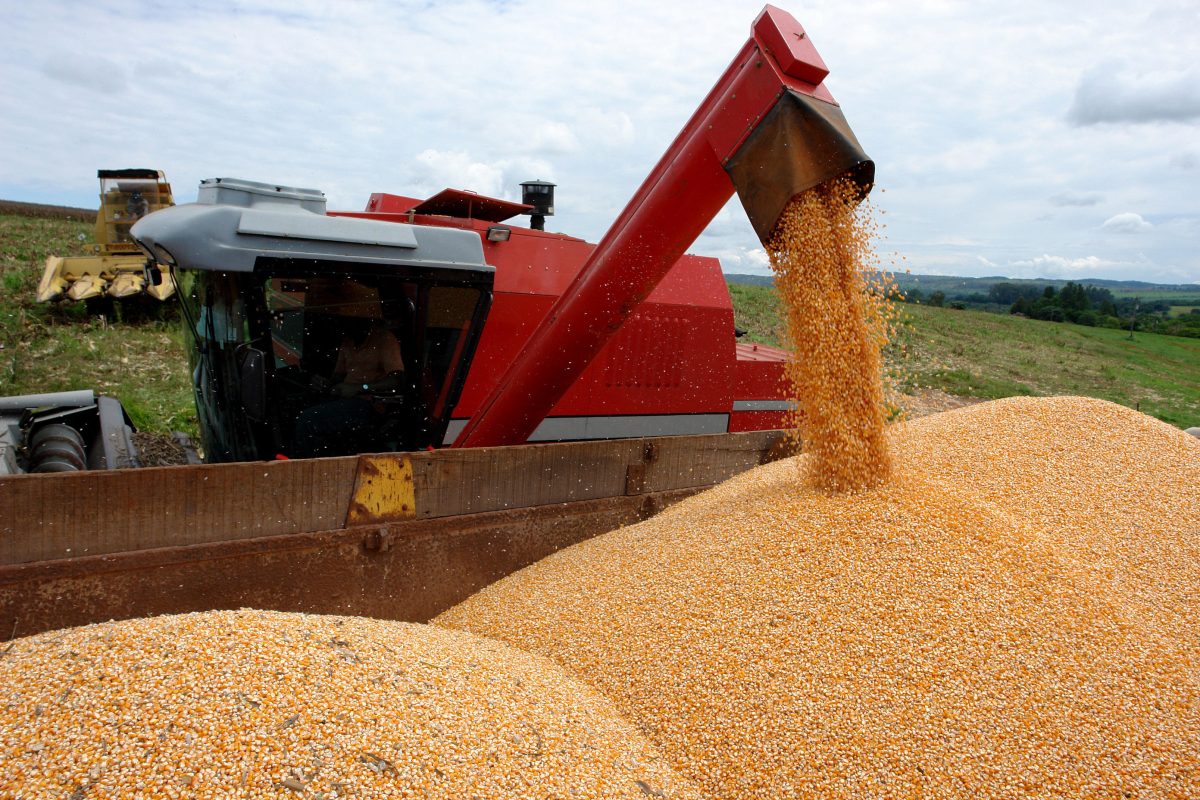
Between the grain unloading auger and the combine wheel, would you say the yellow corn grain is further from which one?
the combine wheel

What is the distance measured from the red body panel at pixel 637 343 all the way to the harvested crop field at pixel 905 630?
42.5 inches

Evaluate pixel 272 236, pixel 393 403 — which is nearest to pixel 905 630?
pixel 393 403

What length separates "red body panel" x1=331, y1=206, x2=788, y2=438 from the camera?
4.44m

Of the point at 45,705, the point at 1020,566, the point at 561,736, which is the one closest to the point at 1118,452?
the point at 1020,566

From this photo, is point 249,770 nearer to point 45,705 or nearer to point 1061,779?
point 45,705

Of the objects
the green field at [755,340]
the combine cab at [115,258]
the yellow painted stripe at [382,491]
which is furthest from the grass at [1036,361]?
the combine cab at [115,258]

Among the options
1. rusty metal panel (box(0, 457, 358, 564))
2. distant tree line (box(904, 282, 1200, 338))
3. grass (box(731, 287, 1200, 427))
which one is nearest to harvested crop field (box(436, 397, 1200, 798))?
rusty metal panel (box(0, 457, 358, 564))

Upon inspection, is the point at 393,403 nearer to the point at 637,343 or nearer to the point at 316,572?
the point at 316,572

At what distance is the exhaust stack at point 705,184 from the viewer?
3.02 meters

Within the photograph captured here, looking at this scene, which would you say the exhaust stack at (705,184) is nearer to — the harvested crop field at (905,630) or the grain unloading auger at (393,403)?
the grain unloading auger at (393,403)

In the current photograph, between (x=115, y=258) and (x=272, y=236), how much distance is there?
12.9 metres

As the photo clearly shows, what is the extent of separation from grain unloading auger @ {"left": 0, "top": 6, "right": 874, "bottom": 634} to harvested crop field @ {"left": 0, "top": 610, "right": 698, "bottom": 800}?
631mm

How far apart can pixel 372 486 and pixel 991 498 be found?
9.87ft

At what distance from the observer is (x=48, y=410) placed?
4.61 m
